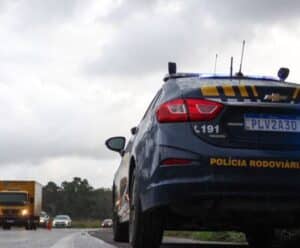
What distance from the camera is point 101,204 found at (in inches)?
5187

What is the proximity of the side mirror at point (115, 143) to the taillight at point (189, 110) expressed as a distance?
13.4 feet

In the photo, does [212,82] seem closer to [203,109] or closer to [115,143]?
[203,109]

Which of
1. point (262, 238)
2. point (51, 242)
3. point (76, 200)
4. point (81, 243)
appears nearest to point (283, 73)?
point (262, 238)

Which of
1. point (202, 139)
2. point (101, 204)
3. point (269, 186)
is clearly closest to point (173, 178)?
point (202, 139)

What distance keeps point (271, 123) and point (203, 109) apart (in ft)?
1.96

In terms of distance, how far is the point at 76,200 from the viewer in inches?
5266

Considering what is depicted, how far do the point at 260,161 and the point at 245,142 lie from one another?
0.21 metres

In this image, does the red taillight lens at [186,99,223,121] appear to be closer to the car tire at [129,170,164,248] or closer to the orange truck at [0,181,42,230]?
the car tire at [129,170,164,248]

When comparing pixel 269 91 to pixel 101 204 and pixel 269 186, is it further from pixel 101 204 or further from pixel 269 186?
pixel 101 204

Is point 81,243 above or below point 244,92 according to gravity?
below

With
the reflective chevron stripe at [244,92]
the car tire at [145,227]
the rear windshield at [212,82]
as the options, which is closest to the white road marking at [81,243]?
the car tire at [145,227]

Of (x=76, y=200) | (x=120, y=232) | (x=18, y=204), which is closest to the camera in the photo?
(x=120, y=232)

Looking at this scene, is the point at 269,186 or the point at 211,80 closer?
the point at 269,186

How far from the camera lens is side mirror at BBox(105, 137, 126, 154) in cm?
1088
